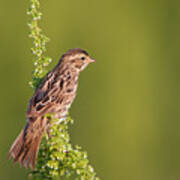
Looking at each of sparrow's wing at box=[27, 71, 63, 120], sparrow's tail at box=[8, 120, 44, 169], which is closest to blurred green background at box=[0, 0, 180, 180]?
sparrow's wing at box=[27, 71, 63, 120]

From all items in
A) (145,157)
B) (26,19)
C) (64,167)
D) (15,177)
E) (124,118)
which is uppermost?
(26,19)

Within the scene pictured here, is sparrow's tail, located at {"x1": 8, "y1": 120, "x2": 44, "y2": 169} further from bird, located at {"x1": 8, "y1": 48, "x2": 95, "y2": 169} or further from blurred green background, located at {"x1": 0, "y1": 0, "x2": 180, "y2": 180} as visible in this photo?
blurred green background, located at {"x1": 0, "y1": 0, "x2": 180, "y2": 180}

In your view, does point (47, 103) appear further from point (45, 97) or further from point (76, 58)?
point (76, 58)

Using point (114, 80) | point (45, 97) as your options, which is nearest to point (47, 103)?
point (45, 97)

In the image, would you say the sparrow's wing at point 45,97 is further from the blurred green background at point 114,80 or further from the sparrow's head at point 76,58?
the blurred green background at point 114,80

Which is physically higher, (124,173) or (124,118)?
(124,118)

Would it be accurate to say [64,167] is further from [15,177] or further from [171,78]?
[171,78]

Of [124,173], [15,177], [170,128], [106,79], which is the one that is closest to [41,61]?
[15,177]
